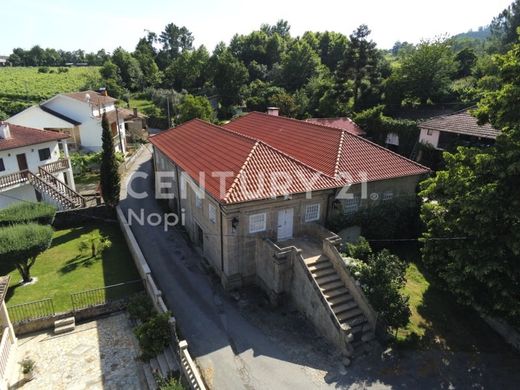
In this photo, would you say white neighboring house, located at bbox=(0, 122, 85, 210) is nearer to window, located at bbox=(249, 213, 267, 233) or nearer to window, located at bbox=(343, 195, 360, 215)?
window, located at bbox=(249, 213, 267, 233)

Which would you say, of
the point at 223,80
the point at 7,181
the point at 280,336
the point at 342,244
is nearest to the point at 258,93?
the point at 223,80

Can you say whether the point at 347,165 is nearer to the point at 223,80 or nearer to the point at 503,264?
the point at 503,264

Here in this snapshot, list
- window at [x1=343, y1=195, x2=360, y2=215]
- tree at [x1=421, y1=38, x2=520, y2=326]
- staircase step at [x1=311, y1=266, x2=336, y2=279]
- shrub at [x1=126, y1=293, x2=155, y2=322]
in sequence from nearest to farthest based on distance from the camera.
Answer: tree at [x1=421, y1=38, x2=520, y2=326] < shrub at [x1=126, y1=293, x2=155, y2=322] < staircase step at [x1=311, y1=266, x2=336, y2=279] < window at [x1=343, y1=195, x2=360, y2=215]

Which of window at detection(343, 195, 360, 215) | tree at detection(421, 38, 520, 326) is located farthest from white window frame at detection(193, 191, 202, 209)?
tree at detection(421, 38, 520, 326)

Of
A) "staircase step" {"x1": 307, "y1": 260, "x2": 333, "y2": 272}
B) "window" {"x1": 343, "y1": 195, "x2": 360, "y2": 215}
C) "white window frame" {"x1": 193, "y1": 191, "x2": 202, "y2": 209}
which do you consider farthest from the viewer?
"white window frame" {"x1": 193, "y1": 191, "x2": 202, "y2": 209}

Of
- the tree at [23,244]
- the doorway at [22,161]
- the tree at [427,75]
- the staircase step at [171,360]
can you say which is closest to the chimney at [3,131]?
the doorway at [22,161]

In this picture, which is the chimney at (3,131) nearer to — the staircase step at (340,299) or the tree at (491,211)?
the staircase step at (340,299)

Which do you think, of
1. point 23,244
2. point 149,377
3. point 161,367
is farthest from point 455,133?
point 23,244
